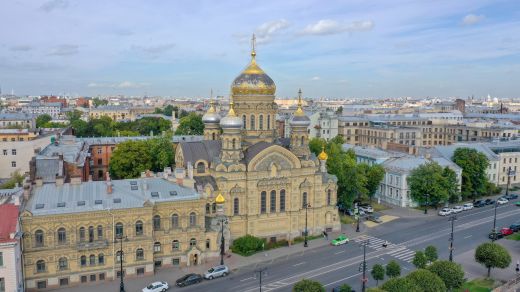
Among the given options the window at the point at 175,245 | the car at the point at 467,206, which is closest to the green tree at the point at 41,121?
the window at the point at 175,245

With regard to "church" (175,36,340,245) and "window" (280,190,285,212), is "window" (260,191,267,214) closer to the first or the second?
"church" (175,36,340,245)

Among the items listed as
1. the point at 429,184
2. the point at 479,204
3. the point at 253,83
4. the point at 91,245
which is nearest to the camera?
the point at 91,245

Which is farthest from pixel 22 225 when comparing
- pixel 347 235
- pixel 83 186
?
pixel 347 235

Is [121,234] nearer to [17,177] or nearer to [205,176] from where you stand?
[205,176]

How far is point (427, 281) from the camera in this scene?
38031mm

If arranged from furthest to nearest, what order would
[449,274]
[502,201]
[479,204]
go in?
[502,201] < [479,204] < [449,274]

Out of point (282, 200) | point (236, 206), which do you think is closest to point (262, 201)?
point (282, 200)

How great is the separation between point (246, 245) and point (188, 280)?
10.7 metres

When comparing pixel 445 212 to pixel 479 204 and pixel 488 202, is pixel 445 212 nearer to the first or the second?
pixel 479 204

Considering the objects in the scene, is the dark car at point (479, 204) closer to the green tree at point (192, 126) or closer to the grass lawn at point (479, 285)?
the grass lawn at point (479, 285)

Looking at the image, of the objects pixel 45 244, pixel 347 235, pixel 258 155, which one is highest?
pixel 258 155

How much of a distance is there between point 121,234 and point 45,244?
277 inches

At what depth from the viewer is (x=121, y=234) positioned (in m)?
48.0

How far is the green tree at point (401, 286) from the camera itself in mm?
36719
